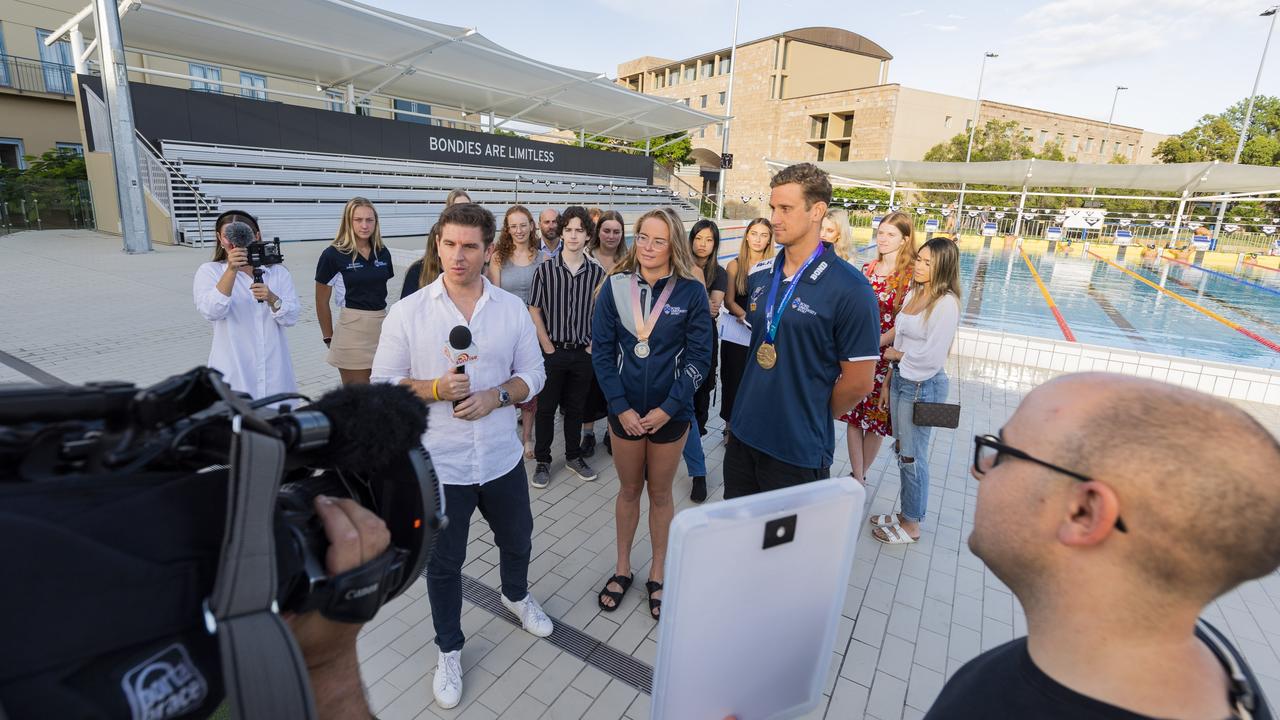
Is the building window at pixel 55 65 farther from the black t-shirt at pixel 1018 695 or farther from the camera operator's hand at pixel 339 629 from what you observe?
the black t-shirt at pixel 1018 695

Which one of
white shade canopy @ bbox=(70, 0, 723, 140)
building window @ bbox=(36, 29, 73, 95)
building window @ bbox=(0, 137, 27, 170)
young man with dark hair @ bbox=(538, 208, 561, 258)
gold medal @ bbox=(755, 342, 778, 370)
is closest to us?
gold medal @ bbox=(755, 342, 778, 370)

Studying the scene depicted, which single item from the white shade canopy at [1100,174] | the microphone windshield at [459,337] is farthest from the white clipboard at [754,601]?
the white shade canopy at [1100,174]

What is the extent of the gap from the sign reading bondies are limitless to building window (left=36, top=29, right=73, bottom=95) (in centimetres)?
1423

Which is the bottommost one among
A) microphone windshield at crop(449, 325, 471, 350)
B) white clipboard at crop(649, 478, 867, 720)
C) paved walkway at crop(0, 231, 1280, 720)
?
paved walkway at crop(0, 231, 1280, 720)

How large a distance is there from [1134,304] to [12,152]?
120 feet

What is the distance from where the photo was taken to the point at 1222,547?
831 mm

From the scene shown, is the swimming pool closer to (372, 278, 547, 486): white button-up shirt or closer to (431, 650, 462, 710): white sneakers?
(372, 278, 547, 486): white button-up shirt

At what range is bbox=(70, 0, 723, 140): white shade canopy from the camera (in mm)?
13617

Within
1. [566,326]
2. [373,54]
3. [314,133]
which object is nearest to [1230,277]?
[566,326]

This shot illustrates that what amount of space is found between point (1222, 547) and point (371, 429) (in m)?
1.28

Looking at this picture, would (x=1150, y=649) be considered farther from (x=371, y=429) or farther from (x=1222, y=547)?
(x=371, y=429)

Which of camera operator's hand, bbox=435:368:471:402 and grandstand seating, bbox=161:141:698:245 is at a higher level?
grandstand seating, bbox=161:141:698:245

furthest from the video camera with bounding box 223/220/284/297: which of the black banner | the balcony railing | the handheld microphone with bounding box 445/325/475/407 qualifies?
the balcony railing

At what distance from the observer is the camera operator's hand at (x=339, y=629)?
94cm
